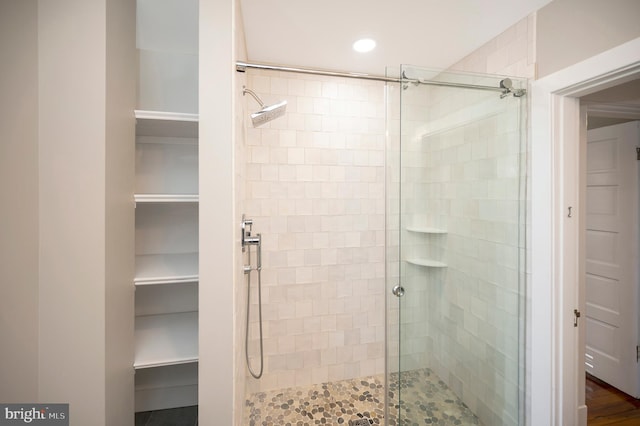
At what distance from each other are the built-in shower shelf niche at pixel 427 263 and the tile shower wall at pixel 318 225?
2.52 ft

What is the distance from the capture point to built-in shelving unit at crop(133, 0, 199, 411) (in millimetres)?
1634

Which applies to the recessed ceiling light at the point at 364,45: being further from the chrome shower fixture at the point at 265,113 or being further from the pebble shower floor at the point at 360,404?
the pebble shower floor at the point at 360,404

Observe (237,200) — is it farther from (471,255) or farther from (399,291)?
(471,255)

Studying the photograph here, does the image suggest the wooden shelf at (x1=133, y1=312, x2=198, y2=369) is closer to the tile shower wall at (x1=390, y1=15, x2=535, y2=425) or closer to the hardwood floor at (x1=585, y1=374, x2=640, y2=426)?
the tile shower wall at (x1=390, y1=15, x2=535, y2=425)

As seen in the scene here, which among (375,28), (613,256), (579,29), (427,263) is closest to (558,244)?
(427,263)

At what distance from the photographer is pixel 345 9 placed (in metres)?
1.54

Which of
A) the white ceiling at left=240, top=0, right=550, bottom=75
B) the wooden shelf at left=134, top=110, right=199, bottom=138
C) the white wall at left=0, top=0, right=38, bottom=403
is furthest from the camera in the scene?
the white ceiling at left=240, top=0, right=550, bottom=75

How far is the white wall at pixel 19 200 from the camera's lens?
99 centimetres

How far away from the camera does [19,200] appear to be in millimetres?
1011

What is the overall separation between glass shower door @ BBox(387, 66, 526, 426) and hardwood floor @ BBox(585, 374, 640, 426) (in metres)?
0.92

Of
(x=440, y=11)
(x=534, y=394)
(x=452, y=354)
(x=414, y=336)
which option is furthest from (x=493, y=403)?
(x=440, y=11)

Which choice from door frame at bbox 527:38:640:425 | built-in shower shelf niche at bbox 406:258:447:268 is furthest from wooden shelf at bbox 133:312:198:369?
door frame at bbox 527:38:640:425

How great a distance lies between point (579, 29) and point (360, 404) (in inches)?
95.4

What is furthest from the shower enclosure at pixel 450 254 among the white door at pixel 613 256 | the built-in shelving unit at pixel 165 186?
the white door at pixel 613 256
